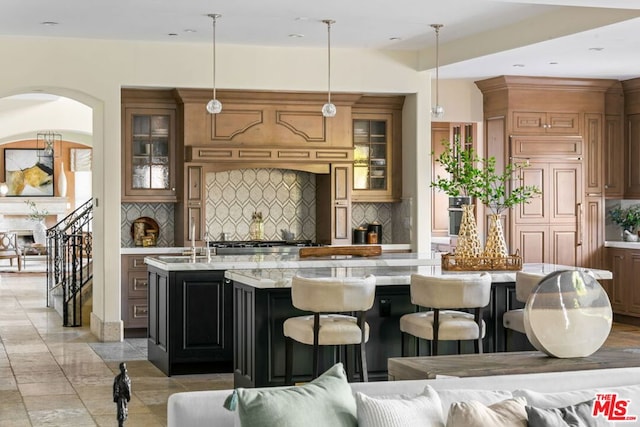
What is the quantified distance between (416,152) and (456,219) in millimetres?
1567

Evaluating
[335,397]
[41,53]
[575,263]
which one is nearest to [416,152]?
[575,263]

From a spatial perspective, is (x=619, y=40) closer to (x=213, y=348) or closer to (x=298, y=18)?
(x=298, y=18)

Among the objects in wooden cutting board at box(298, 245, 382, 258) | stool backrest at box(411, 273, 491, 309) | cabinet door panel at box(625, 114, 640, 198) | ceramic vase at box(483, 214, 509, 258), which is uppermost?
cabinet door panel at box(625, 114, 640, 198)

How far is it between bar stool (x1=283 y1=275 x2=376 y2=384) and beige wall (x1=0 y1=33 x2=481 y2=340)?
158 inches

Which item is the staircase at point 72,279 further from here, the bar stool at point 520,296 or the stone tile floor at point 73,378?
the bar stool at point 520,296

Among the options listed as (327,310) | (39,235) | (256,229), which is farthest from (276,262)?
(39,235)

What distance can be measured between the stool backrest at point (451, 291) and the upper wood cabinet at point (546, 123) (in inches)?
196

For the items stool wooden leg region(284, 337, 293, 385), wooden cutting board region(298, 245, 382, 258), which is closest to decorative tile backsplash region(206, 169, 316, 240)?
→ wooden cutting board region(298, 245, 382, 258)

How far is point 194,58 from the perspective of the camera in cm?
976

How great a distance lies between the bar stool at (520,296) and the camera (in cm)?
631

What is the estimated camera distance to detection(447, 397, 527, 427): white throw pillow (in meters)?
2.96

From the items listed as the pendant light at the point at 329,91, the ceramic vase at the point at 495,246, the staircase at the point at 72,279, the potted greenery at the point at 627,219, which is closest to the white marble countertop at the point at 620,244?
the potted greenery at the point at 627,219

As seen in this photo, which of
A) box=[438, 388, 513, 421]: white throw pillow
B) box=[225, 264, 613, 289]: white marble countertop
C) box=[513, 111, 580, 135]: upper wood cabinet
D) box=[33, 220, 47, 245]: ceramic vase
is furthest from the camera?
box=[33, 220, 47, 245]: ceramic vase

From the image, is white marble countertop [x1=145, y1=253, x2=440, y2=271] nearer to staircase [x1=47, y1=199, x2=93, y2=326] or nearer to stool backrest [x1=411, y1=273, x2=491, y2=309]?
stool backrest [x1=411, y1=273, x2=491, y2=309]
